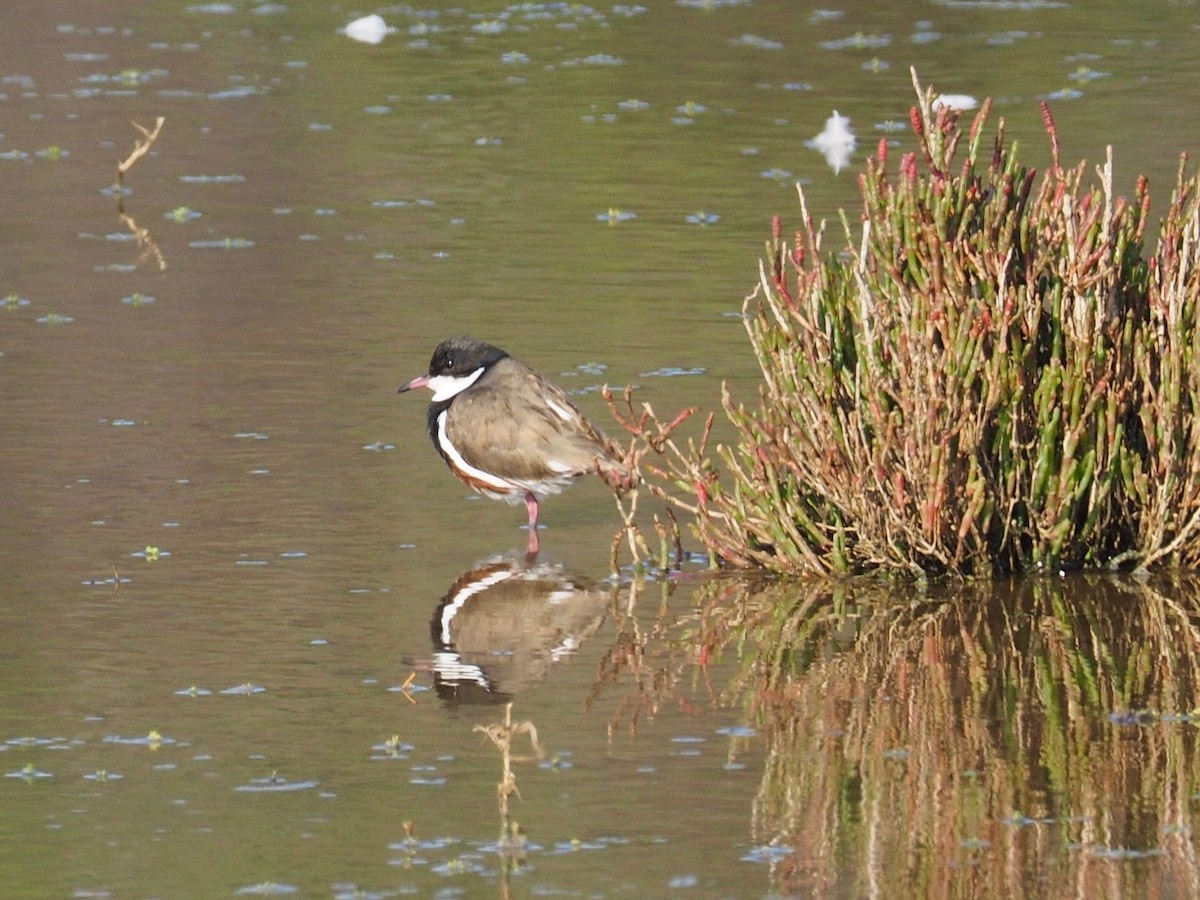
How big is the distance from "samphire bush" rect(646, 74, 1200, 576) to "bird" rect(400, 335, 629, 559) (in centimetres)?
100

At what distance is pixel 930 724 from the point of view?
25.7ft

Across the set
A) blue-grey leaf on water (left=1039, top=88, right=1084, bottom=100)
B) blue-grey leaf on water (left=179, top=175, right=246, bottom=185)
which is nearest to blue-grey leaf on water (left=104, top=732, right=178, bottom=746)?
blue-grey leaf on water (left=179, top=175, right=246, bottom=185)

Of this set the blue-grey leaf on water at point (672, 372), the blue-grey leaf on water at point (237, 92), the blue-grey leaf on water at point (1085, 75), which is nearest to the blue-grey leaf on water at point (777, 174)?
the blue-grey leaf on water at point (1085, 75)

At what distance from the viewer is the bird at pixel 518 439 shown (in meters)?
10.6

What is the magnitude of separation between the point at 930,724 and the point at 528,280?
8.28 m

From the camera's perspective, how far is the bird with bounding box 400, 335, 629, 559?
10.6 meters

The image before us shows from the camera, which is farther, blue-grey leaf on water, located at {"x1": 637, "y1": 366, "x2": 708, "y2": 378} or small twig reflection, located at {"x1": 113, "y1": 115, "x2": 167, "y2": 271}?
small twig reflection, located at {"x1": 113, "y1": 115, "x2": 167, "y2": 271}

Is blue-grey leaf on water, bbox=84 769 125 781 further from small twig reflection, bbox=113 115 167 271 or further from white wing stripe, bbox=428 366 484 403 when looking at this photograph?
small twig reflection, bbox=113 115 167 271

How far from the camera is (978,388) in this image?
9305 mm

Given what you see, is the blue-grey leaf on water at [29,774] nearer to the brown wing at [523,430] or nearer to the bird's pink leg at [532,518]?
the bird's pink leg at [532,518]

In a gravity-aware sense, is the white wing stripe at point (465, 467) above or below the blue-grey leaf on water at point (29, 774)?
below

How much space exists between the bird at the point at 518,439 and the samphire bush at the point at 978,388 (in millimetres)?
1000

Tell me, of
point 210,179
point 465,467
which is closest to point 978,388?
point 465,467

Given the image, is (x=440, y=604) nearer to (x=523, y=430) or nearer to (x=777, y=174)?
(x=523, y=430)
